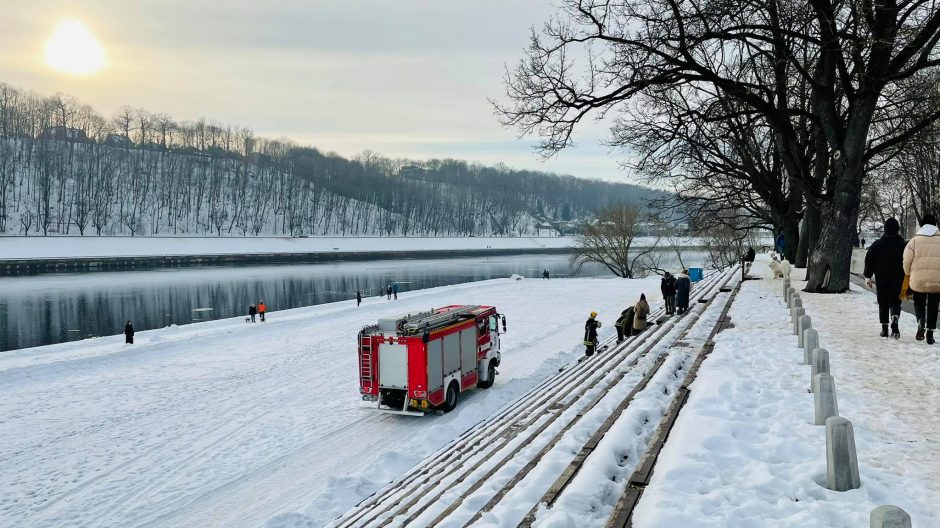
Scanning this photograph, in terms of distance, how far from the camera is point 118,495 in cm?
1205

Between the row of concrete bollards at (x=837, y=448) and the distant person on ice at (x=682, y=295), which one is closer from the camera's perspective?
the row of concrete bollards at (x=837, y=448)

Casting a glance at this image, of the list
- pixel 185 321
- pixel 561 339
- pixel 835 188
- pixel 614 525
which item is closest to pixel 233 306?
pixel 185 321

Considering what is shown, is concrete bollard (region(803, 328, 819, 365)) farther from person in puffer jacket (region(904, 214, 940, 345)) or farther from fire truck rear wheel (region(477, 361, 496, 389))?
fire truck rear wheel (region(477, 361, 496, 389))

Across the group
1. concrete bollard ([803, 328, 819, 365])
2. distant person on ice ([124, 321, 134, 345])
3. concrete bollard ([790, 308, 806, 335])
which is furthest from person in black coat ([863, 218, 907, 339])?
distant person on ice ([124, 321, 134, 345])

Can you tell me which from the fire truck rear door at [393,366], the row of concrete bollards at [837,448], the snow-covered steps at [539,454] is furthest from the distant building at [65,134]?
the row of concrete bollards at [837,448]

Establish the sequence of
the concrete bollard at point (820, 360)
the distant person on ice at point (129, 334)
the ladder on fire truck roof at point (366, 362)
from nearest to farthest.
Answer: the concrete bollard at point (820, 360)
the ladder on fire truck roof at point (366, 362)
the distant person on ice at point (129, 334)

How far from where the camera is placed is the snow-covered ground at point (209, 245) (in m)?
87.7

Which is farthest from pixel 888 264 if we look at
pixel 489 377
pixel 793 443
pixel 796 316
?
pixel 489 377

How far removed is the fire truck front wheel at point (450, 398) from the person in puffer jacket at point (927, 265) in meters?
10.7

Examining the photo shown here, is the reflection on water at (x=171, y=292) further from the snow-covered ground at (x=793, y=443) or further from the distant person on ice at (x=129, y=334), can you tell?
the snow-covered ground at (x=793, y=443)

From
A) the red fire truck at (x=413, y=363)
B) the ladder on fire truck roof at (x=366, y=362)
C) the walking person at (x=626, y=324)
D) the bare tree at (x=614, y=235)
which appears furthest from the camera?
the bare tree at (x=614, y=235)

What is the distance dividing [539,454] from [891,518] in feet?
15.9

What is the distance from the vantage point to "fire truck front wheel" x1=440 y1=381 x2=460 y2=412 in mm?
16578

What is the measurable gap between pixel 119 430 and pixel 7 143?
457 ft
